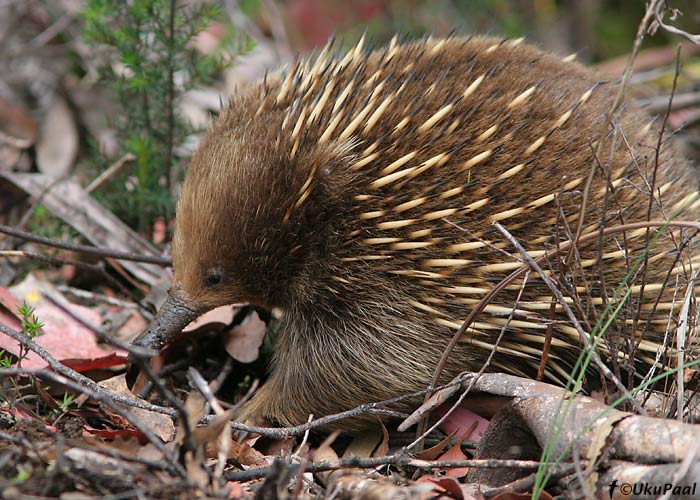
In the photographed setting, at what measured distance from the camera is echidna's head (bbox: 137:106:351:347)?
9.45 ft

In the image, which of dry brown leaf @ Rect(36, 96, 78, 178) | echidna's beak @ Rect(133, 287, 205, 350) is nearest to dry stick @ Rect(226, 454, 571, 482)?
echidna's beak @ Rect(133, 287, 205, 350)

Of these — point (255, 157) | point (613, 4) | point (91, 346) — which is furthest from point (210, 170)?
point (613, 4)

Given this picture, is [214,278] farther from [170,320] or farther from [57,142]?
[57,142]

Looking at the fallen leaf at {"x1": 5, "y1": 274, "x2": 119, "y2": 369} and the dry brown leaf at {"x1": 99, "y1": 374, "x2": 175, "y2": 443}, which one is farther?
the fallen leaf at {"x1": 5, "y1": 274, "x2": 119, "y2": 369}

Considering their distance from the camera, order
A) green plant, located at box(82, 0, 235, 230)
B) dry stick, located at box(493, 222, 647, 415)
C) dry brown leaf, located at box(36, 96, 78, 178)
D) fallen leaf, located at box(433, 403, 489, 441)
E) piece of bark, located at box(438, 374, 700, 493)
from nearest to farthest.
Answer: piece of bark, located at box(438, 374, 700, 493) < dry stick, located at box(493, 222, 647, 415) < fallen leaf, located at box(433, 403, 489, 441) < green plant, located at box(82, 0, 235, 230) < dry brown leaf, located at box(36, 96, 78, 178)

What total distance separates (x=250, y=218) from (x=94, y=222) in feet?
4.67

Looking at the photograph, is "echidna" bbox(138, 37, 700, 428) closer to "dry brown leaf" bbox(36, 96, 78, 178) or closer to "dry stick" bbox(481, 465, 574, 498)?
"dry stick" bbox(481, 465, 574, 498)

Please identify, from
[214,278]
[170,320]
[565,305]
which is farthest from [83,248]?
[565,305]

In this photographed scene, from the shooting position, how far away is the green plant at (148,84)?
12.4ft

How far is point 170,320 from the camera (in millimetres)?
3018

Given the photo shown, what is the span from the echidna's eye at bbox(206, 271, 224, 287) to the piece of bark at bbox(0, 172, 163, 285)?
947mm

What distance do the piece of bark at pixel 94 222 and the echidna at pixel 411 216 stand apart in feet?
3.25

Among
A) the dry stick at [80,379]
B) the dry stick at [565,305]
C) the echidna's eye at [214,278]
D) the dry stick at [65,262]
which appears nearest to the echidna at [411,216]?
the echidna's eye at [214,278]

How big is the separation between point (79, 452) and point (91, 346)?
124 cm
